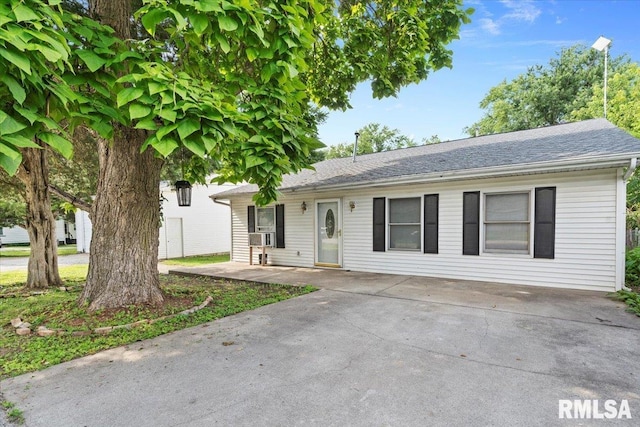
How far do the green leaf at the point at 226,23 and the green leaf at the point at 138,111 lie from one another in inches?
36.8

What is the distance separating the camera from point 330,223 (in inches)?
356

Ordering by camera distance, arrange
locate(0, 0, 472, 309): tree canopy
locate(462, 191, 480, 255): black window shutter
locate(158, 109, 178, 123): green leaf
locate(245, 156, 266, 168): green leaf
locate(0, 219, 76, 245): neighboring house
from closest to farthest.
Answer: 1. locate(0, 0, 472, 309): tree canopy
2. locate(158, 109, 178, 123): green leaf
3. locate(245, 156, 266, 168): green leaf
4. locate(462, 191, 480, 255): black window shutter
5. locate(0, 219, 76, 245): neighboring house

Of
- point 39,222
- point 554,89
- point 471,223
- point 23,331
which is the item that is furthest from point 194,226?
point 554,89

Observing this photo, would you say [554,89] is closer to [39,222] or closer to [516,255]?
[516,255]

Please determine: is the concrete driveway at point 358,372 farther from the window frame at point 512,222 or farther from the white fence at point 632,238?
the white fence at point 632,238

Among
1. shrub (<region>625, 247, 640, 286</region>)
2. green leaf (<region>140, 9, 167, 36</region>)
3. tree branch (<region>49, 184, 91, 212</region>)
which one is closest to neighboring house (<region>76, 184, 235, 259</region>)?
tree branch (<region>49, 184, 91, 212</region>)

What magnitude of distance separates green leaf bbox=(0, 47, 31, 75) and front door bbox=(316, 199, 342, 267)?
7228 mm

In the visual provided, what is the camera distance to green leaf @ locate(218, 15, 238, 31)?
2.68 meters

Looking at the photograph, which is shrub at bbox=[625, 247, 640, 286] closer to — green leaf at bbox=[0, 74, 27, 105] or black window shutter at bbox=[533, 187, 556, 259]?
black window shutter at bbox=[533, 187, 556, 259]

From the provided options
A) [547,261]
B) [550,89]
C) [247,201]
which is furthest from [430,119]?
[547,261]

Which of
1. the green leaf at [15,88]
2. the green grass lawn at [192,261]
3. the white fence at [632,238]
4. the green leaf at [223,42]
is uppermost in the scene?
the green leaf at [223,42]

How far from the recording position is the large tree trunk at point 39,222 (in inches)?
270

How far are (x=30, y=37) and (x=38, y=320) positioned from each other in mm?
4053

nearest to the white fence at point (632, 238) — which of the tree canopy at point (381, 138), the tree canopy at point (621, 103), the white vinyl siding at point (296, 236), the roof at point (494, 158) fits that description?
the tree canopy at point (621, 103)
